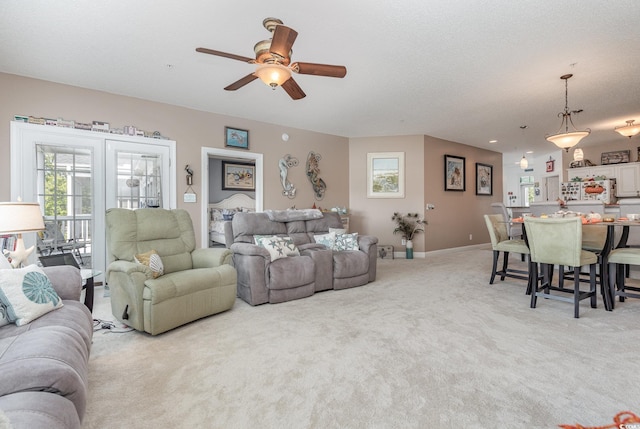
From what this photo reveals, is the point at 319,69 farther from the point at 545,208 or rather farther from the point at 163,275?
the point at 545,208

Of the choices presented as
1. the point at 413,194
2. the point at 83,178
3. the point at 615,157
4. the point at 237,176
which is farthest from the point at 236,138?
the point at 615,157

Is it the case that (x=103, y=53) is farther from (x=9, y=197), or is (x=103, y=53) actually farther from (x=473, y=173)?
(x=473, y=173)

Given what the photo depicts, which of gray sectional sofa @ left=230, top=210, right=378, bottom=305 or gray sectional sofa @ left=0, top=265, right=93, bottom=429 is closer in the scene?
gray sectional sofa @ left=0, top=265, right=93, bottom=429

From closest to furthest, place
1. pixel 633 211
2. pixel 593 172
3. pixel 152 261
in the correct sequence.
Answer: pixel 152 261
pixel 633 211
pixel 593 172

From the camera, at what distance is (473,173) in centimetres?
774

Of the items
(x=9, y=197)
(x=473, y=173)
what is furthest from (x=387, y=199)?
(x=9, y=197)

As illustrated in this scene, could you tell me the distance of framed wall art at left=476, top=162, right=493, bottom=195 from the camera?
7809 millimetres

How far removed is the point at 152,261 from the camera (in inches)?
108

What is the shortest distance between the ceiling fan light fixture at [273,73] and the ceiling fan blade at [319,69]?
3.4 inches

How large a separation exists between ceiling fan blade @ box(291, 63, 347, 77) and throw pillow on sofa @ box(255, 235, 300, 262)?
1.86m

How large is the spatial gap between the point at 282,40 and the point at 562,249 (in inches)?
121

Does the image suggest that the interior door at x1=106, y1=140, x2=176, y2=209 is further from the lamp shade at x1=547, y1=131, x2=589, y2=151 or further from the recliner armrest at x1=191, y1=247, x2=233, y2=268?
the lamp shade at x1=547, y1=131, x2=589, y2=151

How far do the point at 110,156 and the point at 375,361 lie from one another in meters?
4.18

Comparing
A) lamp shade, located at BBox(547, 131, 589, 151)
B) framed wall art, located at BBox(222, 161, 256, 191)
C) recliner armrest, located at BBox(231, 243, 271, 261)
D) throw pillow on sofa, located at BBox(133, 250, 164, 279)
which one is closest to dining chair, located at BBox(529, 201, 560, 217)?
lamp shade, located at BBox(547, 131, 589, 151)
